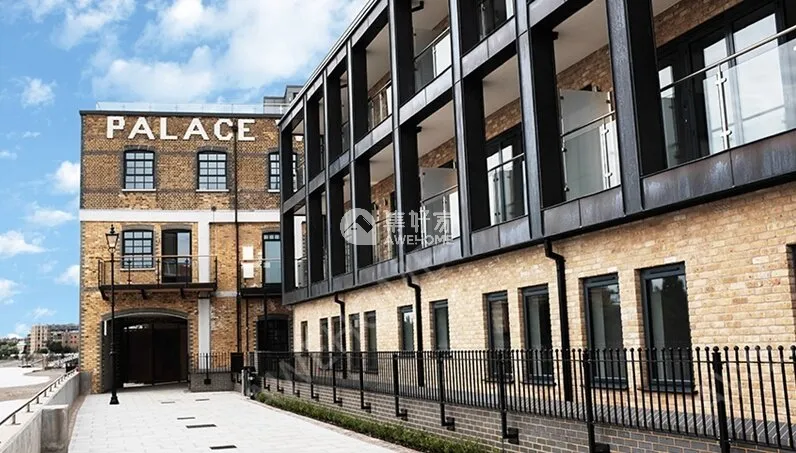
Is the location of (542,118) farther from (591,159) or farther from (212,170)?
(212,170)

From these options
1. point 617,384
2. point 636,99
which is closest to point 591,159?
point 636,99

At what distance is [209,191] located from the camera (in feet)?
113

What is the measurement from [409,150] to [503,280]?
4.80 m

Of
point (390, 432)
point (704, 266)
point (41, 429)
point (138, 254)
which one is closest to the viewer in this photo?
point (704, 266)

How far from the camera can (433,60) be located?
54.2 ft

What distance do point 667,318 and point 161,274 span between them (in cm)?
2656

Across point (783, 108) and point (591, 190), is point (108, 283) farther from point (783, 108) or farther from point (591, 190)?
point (783, 108)

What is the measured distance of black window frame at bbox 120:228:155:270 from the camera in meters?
33.0

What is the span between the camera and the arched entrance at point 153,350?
37219 millimetres

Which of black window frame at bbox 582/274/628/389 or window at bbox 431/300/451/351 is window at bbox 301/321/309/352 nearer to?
window at bbox 431/300/451/351

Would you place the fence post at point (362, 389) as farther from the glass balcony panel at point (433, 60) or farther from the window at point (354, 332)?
the glass balcony panel at point (433, 60)

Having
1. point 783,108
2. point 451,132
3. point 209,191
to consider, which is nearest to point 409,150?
point 451,132

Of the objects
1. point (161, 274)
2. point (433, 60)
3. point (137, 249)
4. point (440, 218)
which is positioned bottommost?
point (440, 218)

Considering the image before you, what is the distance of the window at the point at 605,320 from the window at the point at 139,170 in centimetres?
2608
